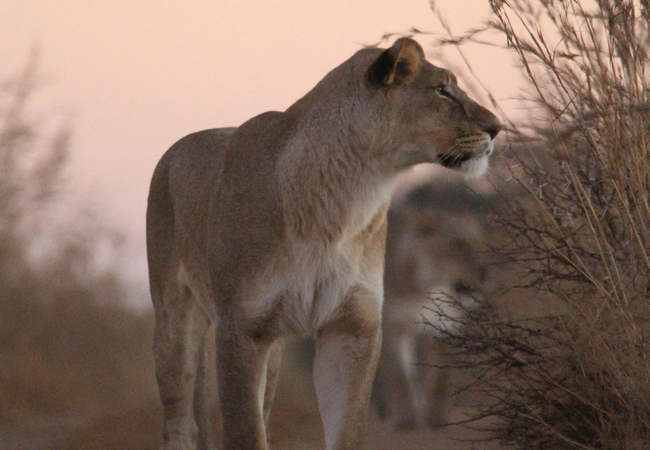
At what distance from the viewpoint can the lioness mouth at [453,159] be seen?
4.48 meters

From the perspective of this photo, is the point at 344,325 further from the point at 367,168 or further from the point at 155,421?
the point at 155,421

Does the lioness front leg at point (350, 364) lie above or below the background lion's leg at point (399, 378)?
above

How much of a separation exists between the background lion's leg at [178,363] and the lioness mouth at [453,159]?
1.61 metres

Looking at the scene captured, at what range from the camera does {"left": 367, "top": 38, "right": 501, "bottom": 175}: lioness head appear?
4461mm

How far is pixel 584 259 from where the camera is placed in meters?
5.09

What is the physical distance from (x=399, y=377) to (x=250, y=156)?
13.4 feet

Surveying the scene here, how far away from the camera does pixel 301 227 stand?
446 cm

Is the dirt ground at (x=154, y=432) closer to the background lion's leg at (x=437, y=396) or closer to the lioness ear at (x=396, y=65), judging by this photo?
the background lion's leg at (x=437, y=396)

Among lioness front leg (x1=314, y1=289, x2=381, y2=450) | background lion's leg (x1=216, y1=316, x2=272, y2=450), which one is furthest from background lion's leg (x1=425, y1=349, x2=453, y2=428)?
background lion's leg (x1=216, y1=316, x2=272, y2=450)

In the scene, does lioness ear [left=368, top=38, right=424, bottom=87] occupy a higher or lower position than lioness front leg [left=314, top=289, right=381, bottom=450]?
higher

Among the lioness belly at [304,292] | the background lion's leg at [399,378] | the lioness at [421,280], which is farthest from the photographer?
the lioness at [421,280]

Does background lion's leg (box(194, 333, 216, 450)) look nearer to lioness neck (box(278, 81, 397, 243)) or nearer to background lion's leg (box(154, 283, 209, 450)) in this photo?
background lion's leg (box(154, 283, 209, 450))

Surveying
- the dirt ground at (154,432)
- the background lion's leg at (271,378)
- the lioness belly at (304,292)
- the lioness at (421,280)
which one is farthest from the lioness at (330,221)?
the lioness at (421,280)

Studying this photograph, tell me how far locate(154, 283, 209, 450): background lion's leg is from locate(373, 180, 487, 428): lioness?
9.63 ft
